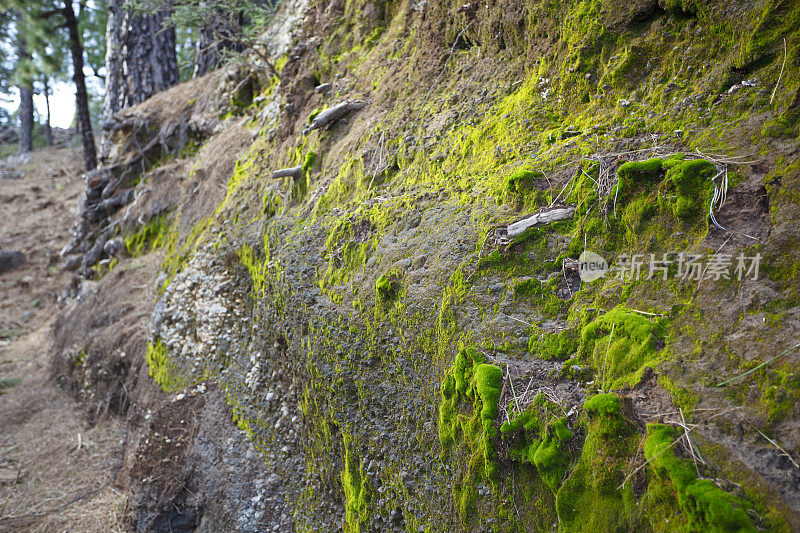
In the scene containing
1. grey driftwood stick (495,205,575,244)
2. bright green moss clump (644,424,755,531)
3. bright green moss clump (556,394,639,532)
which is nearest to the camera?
bright green moss clump (644,424,755,531)

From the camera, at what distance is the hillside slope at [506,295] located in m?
1.54

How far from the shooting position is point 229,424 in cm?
377

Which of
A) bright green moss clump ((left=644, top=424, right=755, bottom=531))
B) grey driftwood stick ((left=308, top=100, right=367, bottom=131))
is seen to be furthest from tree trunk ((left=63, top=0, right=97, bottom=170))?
bright green moss clump ((left=644, top=424, right=755, bottom=531))

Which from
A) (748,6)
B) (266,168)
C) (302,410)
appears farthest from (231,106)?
(748,6)

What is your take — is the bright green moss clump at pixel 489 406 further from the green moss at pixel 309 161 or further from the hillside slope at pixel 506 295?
the green moss at pixel 309 161

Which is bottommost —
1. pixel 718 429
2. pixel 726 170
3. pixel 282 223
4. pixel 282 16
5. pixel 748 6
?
pixel 718 429

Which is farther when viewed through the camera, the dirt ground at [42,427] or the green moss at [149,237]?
the green moss at [149,237]

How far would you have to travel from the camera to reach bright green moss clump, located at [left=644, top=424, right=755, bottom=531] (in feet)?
4.07

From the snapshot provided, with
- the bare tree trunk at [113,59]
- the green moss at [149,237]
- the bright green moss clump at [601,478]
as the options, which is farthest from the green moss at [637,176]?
the bare tree trunk at [113,59]

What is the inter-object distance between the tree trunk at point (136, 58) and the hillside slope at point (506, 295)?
230 inches

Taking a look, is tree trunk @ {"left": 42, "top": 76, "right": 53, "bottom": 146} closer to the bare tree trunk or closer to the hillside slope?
the bare tree trunk

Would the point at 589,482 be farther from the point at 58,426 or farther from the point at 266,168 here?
the point at 58,426

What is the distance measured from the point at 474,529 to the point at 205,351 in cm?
328

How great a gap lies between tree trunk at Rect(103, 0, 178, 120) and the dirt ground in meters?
4.13
